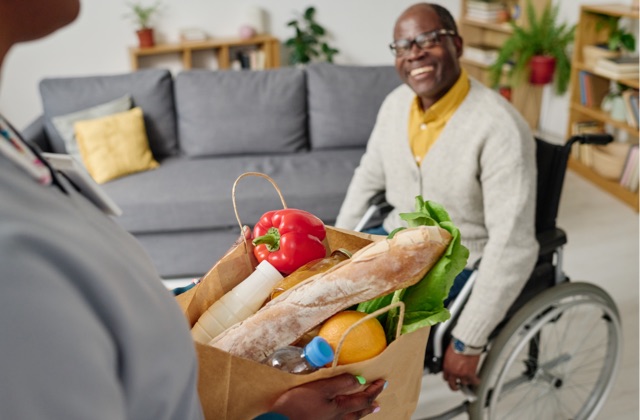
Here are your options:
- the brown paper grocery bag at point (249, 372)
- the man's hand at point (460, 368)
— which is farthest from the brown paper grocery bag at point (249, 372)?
the man's hand at point (460, 368)

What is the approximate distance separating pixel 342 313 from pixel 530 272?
888 millimetres

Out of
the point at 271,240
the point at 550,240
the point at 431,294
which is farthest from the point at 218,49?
the point at 431,294

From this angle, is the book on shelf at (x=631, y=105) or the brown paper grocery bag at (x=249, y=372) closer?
the brown paper grocery bag at (x=249, y=372)

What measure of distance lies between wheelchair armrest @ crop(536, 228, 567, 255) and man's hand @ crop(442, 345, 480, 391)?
326 mm

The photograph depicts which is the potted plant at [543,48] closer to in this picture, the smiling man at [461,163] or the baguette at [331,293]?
the smiling man at [461,163]

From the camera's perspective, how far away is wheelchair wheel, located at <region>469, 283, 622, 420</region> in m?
1.58

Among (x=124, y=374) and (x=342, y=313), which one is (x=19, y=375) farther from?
(x=342, y=313)

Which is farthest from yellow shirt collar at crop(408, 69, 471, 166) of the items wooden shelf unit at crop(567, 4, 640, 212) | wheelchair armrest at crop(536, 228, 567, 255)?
wooden shelf unit at crop(567, 4, 640, 212)

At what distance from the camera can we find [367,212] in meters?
1.96

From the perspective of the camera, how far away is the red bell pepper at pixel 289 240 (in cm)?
96

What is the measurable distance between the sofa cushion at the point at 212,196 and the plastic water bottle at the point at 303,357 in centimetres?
186

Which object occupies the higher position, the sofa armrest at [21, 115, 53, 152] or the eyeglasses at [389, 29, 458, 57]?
the eyeglasses at [389, 29, 458, 57]

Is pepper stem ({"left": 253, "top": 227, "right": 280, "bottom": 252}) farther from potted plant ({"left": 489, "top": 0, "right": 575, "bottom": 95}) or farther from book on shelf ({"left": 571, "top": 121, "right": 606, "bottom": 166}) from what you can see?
potted plant ({"left": 489, "top": 0, "right": 575, "bottom": 95})

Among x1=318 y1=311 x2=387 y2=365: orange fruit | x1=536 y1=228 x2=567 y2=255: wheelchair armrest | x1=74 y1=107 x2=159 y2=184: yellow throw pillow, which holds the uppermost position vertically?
x1=318 y1=311 x2=387 y2=365: orange fruit
